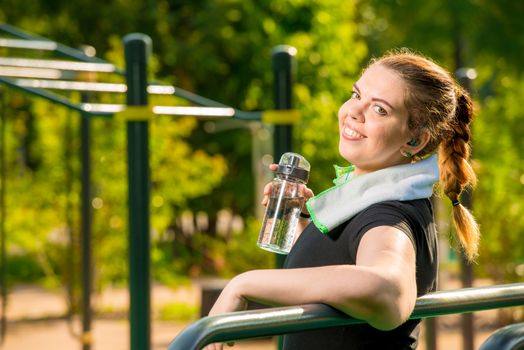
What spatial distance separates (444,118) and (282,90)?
9.24 feet

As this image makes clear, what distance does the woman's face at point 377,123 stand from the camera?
1.79 m

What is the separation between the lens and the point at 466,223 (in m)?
1.91

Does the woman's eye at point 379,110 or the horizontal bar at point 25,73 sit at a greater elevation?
the horizontal bar at point 25,73

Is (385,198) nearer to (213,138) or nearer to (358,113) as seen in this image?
(358,113)

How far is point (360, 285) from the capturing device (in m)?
1.49

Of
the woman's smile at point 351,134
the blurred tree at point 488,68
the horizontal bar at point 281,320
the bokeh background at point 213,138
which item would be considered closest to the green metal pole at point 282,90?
the blurred tree at point 488,68

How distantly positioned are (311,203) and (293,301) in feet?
0.99

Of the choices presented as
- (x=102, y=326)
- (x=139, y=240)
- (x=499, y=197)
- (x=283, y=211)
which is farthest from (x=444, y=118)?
(x=102, y=326)

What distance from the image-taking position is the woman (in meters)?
1.59

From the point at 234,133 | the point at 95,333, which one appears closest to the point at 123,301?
the point at 95,333

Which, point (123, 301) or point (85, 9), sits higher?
point (85, 9)

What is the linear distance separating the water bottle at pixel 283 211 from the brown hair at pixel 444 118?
30 cm

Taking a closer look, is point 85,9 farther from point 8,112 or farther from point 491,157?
point 491,157

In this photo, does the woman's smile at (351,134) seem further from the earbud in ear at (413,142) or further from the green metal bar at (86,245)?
the green metal bar at (86,245)
